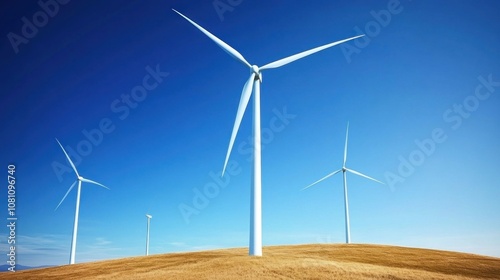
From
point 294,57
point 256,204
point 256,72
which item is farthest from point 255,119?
point 294,57

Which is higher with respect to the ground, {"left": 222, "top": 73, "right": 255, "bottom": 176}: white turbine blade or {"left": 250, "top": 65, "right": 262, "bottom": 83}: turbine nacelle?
{"left": 250, "top": 65, "right": 262, "bottom": 83}: turbine nacelle

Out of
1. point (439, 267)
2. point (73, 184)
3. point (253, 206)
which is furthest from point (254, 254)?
point (73, 184)

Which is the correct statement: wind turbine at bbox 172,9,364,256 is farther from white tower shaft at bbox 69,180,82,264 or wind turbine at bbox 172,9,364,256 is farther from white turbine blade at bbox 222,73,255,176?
white tower shaft at bbox 69,180,82,264

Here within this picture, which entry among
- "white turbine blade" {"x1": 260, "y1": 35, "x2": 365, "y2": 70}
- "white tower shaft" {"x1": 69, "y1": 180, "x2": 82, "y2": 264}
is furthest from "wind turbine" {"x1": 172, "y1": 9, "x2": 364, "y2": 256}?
"white tower shaft" {"x1": 69, "y1": 180, "x2": 82, "y2": 264}

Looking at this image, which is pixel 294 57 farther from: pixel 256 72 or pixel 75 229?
pixel 75 229

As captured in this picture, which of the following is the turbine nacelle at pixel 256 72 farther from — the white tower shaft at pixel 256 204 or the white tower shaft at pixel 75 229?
the white tower shaft at pixel 75 229

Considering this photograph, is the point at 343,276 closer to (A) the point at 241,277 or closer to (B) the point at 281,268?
(B) the point at 281,268

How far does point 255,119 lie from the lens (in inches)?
1296

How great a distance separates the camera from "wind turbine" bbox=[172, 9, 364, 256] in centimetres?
3009

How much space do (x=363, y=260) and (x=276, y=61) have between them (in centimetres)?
2256

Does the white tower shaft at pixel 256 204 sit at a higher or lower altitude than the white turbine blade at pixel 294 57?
lower

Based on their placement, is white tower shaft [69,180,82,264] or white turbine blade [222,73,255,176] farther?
white tower shaft [69,180,82,264]

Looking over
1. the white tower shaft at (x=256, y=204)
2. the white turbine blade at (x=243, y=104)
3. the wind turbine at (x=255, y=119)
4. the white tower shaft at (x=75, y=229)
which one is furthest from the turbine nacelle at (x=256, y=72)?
the white tower shaft at (x=75, y=229)

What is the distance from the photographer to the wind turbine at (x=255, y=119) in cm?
3009
